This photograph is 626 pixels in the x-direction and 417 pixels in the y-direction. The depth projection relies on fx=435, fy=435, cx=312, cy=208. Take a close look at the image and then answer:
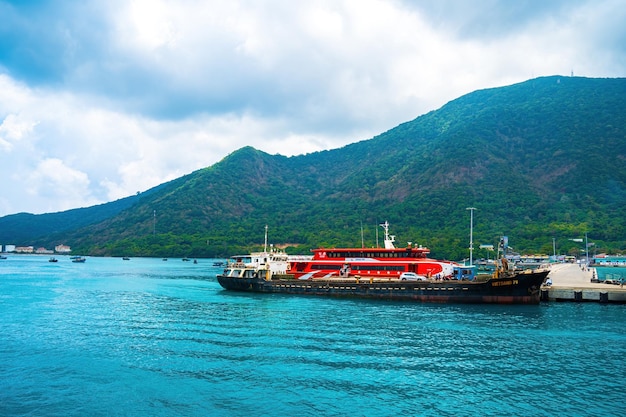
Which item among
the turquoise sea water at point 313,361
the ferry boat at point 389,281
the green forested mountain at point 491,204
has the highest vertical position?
the green forested mountain at point 491,204

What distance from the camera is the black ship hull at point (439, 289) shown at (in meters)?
46.5

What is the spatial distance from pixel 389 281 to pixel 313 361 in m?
27.4

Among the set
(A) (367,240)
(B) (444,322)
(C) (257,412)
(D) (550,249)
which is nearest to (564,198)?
(D) (550,249)

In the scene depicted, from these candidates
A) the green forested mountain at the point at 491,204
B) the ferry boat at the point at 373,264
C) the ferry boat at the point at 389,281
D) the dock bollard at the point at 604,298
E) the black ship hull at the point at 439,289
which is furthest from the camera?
the green forested mountain at the point at 491,204

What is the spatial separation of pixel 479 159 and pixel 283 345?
171m

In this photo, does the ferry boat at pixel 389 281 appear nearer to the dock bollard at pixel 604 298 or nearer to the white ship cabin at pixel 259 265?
the white ship cabin at pixel 259 265

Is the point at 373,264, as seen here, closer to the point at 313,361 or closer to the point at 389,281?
the point at 389,281

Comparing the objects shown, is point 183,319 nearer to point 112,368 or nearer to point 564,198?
point 112,368

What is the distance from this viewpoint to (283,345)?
29500 mm

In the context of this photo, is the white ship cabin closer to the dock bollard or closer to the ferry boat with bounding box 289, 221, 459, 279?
the ferry boat with bounding box 289, 221, 459, 279

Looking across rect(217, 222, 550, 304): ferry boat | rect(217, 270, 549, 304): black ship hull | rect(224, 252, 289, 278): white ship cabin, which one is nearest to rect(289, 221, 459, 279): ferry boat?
rect(217, 222, 550, 304): ferry boat

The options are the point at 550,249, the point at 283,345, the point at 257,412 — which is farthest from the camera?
the point at 550,249

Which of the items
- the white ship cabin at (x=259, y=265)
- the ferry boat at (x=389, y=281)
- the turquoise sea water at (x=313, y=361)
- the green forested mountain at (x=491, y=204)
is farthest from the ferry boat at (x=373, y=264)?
the green forested mountain at (x=491, y=204)

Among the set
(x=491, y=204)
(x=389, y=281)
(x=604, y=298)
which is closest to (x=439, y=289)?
(x=389, y=281)
